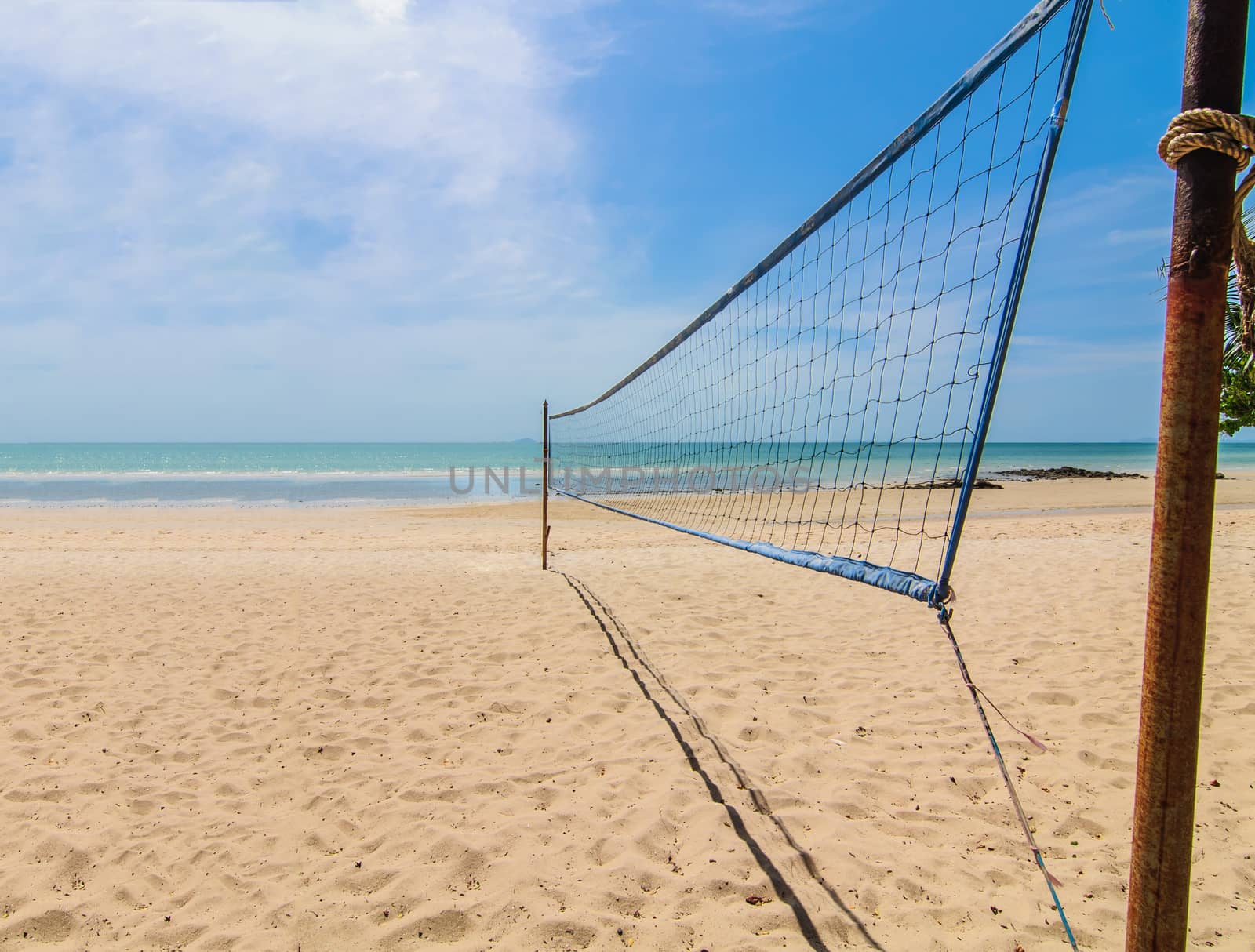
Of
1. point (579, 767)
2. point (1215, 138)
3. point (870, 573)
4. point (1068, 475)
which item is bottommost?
point (579, 767)

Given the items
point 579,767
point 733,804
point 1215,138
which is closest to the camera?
point 1215,138

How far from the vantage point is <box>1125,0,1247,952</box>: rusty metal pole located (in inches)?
42.4

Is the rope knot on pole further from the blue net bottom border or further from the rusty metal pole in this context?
the blue net bottom border

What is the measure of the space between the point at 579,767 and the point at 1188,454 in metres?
2.55

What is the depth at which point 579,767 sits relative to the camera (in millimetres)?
2986

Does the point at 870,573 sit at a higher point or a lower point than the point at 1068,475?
higher

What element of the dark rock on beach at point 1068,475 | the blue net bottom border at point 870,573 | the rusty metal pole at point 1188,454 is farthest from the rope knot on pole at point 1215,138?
the dark rock on beach at point 1068,475

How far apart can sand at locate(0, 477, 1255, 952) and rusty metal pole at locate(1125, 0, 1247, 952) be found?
3.90 feet

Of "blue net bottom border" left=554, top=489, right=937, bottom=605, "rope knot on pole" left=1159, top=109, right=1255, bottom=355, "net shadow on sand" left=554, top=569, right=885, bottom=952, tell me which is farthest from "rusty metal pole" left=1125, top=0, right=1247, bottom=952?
"net shadow on sand" left=554, top=569, right=885, bottom=952

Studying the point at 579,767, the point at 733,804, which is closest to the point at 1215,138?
the point at 733,804

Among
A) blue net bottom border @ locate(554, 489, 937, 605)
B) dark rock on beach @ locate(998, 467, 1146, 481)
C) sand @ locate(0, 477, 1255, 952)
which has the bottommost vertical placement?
sand @ locate(0, 477, 1255, 952)

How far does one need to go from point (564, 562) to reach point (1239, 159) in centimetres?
688

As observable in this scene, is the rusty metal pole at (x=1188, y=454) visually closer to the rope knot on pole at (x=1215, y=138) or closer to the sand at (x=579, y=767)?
the rope knot on pole at (x=1215, y=138)

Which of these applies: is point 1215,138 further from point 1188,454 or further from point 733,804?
point 733,804
